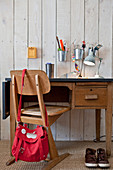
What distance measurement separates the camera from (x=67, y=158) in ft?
6.07

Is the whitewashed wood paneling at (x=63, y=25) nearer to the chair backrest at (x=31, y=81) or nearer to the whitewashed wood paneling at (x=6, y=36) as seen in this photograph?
the whitewashed wood paneling at (x=6, y=36)

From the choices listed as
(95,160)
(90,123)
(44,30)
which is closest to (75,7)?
(44,30)

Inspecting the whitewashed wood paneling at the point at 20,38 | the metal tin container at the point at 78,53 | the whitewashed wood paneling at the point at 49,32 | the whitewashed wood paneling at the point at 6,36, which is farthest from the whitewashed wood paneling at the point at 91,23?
the whitewashed wood paneling at the point at 6,36

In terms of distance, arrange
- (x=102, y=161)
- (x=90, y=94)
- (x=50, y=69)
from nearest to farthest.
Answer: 1. (x=102, y=161)
2. (x=90, y=94)
3. (x=50, y=69)

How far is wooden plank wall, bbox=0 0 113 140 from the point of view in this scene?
2377 mm

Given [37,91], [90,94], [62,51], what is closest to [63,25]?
[62,51]

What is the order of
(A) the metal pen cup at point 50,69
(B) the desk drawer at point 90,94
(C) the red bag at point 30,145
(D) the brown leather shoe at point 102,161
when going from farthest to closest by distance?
(A) the metal pen cup at point 50,69
(B) the desk drawer at point 90,94
(D) the brown leather shoe at point 102,161
(C) the red bag at point 30,145

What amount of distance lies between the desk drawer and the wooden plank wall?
577mm

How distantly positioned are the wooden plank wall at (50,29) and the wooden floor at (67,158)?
0.82m

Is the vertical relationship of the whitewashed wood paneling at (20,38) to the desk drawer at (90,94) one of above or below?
above

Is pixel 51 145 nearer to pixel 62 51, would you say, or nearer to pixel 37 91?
pixel 37 91

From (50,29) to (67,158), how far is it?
1471mm

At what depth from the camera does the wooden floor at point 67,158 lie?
1665mm

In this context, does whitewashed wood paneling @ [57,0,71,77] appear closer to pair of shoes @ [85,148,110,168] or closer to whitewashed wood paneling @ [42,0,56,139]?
whitewashed wood paneling @ [42,0,56,139]
